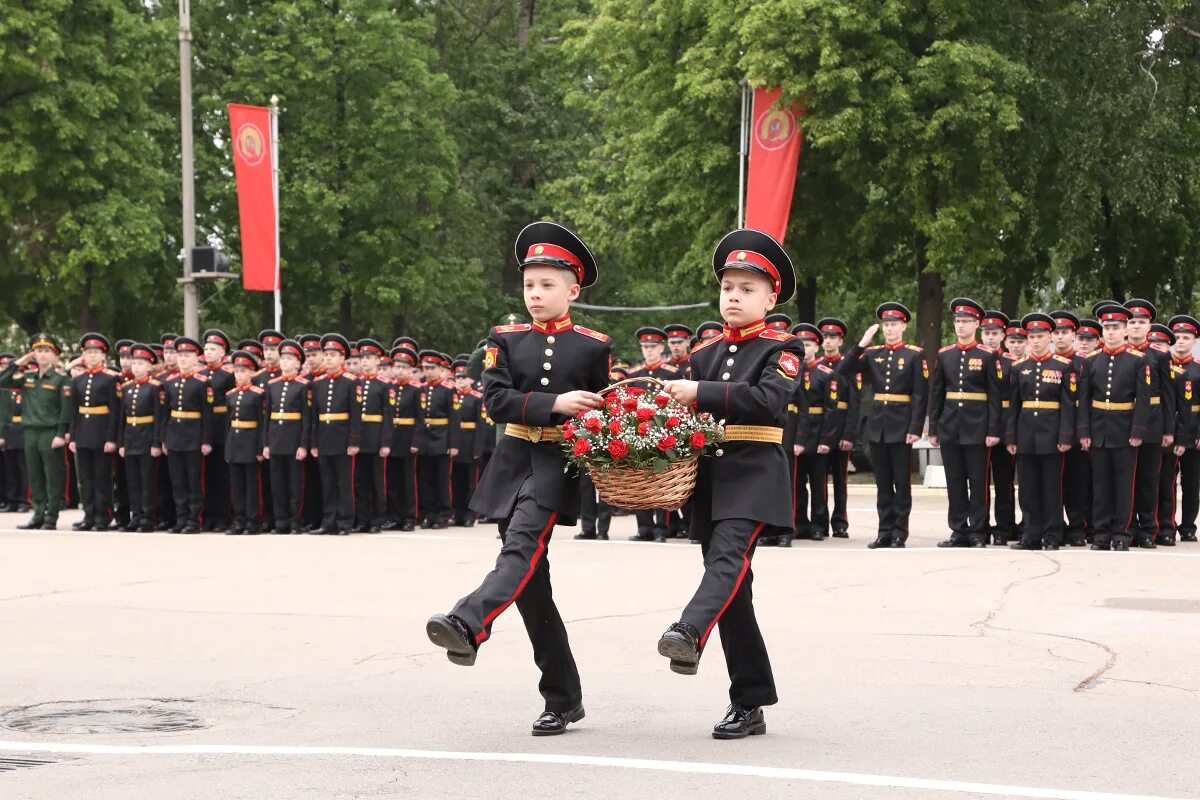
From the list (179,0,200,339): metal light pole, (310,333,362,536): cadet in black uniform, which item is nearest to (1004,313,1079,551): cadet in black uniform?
(310,333,362,536): cadet in black uniform

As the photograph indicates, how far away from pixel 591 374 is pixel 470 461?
14297 millimetres

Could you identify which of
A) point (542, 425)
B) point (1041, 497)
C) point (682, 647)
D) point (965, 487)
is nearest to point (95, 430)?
point (965, 487)

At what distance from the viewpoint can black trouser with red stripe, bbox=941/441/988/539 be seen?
17.4 m

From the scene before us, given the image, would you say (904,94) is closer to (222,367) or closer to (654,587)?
(222,367)

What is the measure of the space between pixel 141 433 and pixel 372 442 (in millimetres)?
2646

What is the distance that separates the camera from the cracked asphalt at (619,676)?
6.89 metres

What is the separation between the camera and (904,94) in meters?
31.0

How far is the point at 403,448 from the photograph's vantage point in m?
21.0

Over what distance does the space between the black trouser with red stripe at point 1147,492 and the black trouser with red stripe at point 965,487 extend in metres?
1.39

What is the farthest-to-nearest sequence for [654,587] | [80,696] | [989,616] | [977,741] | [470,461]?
[470,461] → [654,587] → [989,616] → [80,696] → [977,741]

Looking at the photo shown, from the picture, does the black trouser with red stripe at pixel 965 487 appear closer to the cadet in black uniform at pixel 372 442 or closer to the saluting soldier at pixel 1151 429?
the saluting soldier at pixel 1151 429

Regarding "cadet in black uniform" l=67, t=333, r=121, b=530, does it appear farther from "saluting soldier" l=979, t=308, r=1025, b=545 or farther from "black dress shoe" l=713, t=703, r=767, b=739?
"black dress shoe" l=713, t=703, r=767, b=739

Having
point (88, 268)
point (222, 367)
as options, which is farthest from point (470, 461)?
point (88, 268)

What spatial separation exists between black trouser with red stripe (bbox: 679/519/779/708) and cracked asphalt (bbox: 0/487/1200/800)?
0.75 ft
